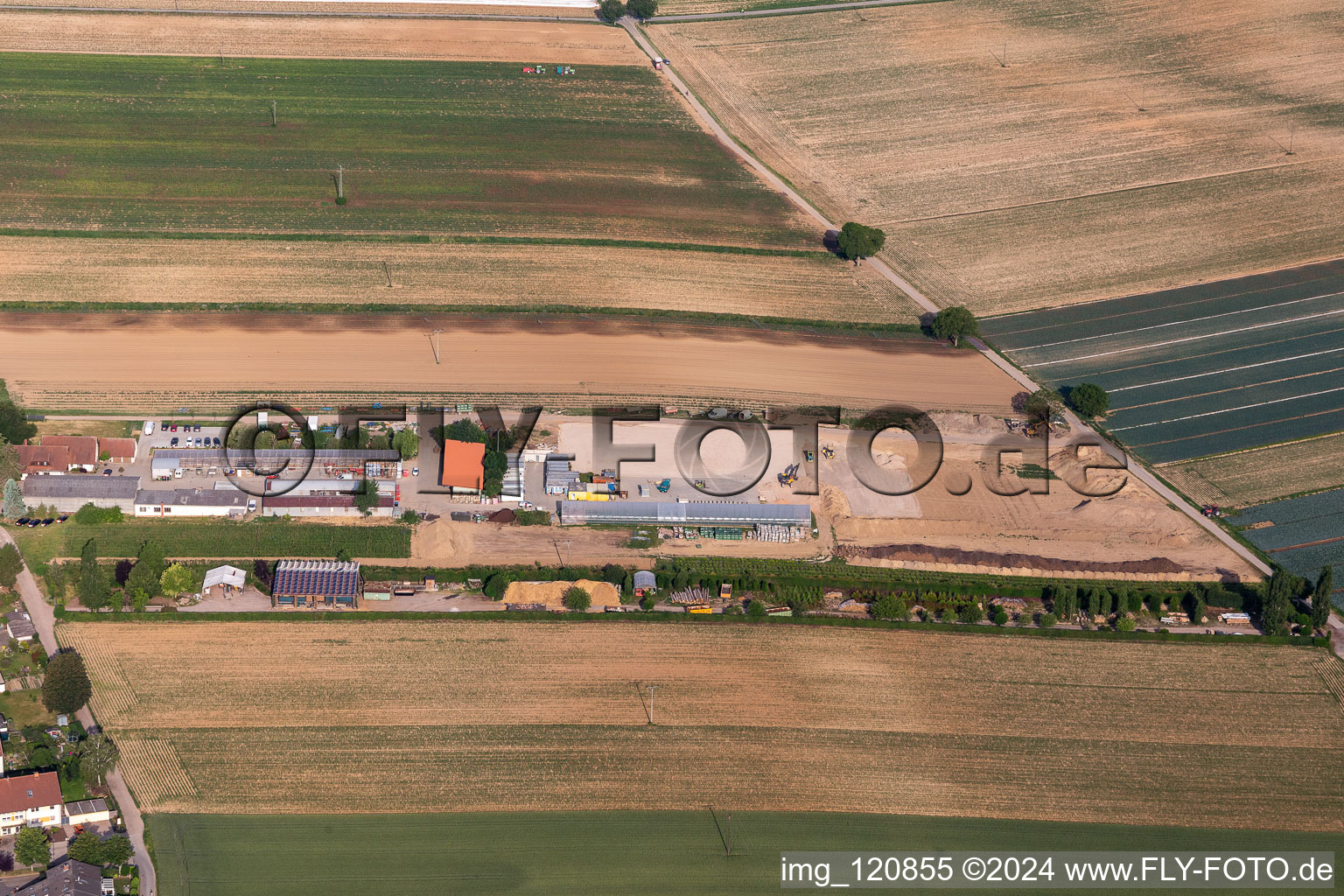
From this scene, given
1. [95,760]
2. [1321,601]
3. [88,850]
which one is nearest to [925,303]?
[1321,601]

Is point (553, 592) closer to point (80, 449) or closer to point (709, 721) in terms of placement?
point (709, 721)

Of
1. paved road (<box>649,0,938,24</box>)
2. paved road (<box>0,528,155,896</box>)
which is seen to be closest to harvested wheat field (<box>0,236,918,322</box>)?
paved road (<box>0,528,155,896</box>)

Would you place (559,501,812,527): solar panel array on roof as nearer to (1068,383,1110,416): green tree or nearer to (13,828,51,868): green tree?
(1068,383,1110,416): green tree

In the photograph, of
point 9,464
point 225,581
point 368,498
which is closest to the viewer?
point 225,581

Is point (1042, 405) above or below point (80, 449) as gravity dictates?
above

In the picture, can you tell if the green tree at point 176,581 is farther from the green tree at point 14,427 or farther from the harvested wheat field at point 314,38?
the harvested wheat field at point 314,38

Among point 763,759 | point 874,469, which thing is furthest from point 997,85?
point 763,759

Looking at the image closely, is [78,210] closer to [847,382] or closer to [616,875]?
[847,382]
